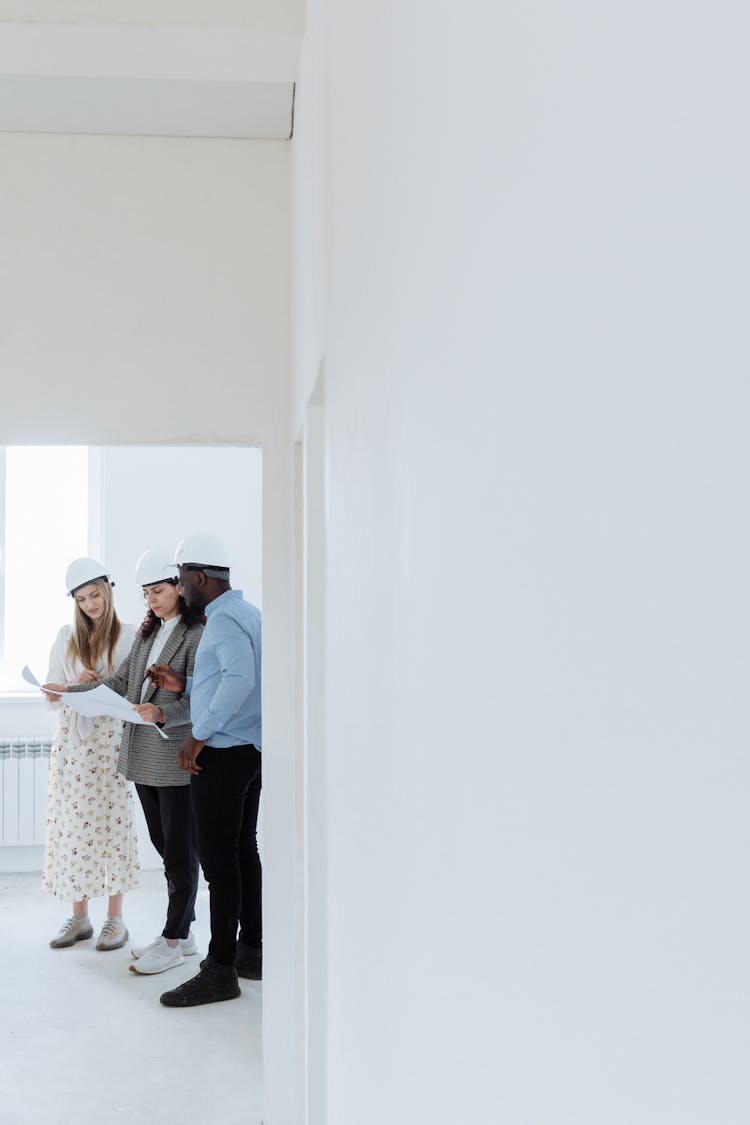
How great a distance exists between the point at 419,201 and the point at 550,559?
0.42 meters

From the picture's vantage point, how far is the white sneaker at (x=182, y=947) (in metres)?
4.34

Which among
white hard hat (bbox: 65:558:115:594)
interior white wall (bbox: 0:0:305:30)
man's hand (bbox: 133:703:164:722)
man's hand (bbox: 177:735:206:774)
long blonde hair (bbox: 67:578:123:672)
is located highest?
interior white wall (bbox: 0:0:305:30)

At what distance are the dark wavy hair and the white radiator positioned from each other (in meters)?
1.63

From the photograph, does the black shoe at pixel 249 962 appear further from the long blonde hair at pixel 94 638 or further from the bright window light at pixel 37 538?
the bright window light at pixel 37 538

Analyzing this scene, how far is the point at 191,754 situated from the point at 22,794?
213 cm

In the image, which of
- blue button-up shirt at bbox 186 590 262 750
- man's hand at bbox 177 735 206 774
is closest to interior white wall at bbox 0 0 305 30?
blue button-up shirt at bbox 186 590 262 750

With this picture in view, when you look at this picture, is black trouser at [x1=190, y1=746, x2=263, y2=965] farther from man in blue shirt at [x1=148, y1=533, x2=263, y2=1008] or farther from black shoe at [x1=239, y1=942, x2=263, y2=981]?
black shoe at [x1=239, y1=942, x2=263, y2=981]

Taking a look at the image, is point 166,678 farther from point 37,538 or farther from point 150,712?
point 37,538

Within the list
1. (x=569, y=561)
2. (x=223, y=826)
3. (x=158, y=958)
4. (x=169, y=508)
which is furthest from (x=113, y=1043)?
(x=569, y=561)

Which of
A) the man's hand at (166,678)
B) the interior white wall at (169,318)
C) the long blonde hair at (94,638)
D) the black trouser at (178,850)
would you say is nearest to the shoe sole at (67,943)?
the black trouser at (178,850)

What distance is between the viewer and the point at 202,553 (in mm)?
4062

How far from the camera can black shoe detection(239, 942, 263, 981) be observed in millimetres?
4223

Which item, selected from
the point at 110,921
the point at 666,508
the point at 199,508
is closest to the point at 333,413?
the point at 666,508

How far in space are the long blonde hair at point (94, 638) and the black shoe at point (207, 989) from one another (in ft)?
4.34
